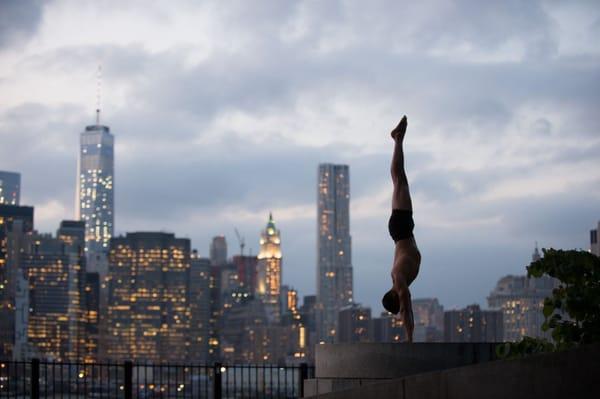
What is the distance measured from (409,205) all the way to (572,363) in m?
7.08

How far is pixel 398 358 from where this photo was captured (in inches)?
517

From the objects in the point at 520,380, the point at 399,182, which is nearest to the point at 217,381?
the point at 399,182

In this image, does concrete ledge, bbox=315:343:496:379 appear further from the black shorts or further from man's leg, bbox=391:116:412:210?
man's leg, bbox=391:116:412:210

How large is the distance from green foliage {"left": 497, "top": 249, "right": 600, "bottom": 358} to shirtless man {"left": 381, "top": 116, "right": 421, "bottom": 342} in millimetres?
4618

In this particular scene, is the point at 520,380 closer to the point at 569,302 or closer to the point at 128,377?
the point at 569,302

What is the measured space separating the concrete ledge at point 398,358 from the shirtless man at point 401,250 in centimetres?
90

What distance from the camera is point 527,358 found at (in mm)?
7773

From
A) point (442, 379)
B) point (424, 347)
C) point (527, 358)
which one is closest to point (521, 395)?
point (527, 358)

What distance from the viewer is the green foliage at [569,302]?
8781mm

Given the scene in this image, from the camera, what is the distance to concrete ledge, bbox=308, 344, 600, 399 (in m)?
7.36

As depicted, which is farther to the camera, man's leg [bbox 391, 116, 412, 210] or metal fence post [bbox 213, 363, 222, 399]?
metal fence post [bbox 213, 363, 222, 399]

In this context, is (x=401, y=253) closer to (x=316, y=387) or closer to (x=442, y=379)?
(x=316, y=387)

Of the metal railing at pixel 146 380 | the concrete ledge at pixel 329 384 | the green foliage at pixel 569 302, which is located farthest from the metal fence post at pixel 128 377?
the green foliage at pixel 569 302

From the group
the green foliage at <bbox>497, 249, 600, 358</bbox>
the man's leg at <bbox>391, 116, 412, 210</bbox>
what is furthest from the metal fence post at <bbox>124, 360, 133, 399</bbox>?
the green foliage at <bbox>497, 249, 600, 358</bbox>
